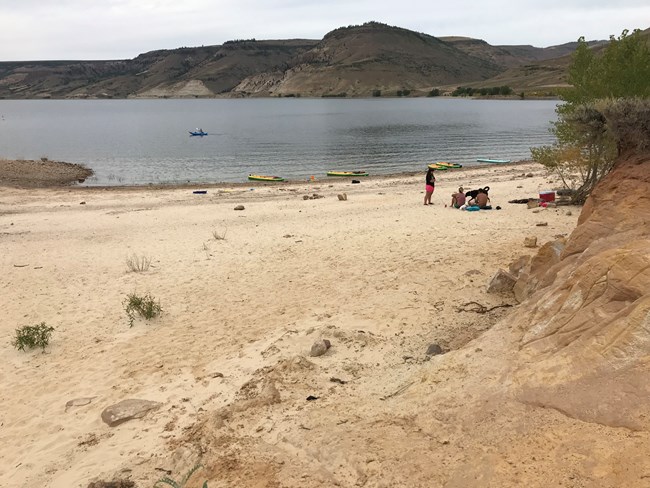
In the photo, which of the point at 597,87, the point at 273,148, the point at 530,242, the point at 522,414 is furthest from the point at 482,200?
the point at 273,148

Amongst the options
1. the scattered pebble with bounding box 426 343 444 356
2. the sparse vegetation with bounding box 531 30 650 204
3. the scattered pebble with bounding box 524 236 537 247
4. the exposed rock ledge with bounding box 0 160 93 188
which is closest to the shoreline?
the exposed rock ledge with bounding box 0 160 93 188

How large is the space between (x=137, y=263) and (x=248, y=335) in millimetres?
5825

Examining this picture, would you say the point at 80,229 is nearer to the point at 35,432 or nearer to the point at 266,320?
the point at 266,320

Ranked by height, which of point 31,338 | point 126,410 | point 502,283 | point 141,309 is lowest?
point 126,410

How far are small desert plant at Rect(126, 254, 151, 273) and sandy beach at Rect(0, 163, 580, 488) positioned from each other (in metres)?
0.29

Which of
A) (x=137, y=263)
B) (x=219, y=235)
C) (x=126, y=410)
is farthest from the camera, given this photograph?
(x=219, y=235)

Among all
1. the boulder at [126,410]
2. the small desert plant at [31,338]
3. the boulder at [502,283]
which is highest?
the boulder at [502,283]

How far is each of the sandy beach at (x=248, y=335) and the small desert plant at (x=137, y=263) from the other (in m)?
0.29

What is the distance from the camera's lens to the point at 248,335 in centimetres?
994

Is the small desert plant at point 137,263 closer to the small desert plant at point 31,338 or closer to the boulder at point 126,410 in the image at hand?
the small desert plant at point 31,338

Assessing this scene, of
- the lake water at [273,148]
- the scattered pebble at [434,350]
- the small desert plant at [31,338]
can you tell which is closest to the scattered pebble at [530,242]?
the scattered pebble at [434,350]

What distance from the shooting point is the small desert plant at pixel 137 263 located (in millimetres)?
14234

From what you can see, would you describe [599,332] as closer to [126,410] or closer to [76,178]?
[126,410]

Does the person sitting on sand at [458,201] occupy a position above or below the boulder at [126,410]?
above
